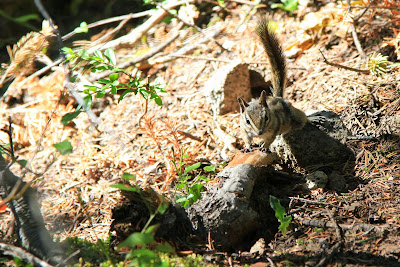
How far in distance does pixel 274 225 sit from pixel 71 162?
2141 millimetres

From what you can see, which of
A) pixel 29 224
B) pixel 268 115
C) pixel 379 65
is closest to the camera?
pixel 29 224

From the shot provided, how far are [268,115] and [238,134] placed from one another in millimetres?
508

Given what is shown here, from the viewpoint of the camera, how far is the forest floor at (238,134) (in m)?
2.13

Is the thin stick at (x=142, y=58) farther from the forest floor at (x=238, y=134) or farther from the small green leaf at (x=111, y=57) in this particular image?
the small green leaf at (x=111, y=57)

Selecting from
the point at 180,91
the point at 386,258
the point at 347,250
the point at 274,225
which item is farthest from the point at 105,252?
the point at 180,91

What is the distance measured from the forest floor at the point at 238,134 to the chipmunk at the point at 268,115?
14.2 inches

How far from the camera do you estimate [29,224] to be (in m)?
2.00

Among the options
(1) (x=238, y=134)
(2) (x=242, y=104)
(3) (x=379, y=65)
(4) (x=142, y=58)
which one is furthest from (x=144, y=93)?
(3) (x=379, y=65)

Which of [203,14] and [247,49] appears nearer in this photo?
[247,49]

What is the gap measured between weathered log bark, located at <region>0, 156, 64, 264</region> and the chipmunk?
68.7 inches

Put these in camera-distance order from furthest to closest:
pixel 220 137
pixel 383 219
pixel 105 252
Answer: pixel 220 137 → pixel 383 219 → pixel 105 252

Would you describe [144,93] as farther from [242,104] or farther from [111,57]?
[242,104]

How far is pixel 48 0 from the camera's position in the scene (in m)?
4.07

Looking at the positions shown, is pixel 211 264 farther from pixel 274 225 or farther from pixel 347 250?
pixel 347 250
